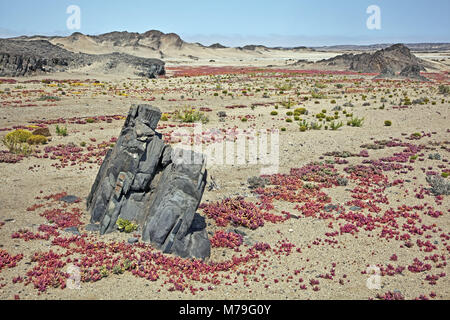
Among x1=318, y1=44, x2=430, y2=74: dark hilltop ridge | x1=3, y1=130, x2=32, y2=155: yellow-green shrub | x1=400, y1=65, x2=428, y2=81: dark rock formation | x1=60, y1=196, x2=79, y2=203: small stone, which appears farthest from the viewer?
x1=318, y1=44, x2=430, y2=74: dark hilltop ridge

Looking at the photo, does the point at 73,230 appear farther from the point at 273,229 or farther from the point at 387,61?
the point at 387,61

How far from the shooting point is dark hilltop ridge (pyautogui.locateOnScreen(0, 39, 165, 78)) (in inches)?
2557

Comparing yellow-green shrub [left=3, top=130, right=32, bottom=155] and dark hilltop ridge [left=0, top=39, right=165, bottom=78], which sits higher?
dark hilltop ridge [left=0, top=39, right=165, bottom=78]

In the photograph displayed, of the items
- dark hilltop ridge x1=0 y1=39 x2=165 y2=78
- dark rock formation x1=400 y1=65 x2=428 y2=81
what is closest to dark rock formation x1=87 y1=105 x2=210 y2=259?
dark hilltop ridge x1=0 y1=39 x2=165 y2=78

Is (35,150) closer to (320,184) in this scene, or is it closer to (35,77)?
(320,184)

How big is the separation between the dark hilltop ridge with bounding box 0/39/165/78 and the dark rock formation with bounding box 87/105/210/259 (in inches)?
2570

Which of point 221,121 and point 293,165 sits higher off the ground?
point 221,121

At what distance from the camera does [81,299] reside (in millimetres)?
7930

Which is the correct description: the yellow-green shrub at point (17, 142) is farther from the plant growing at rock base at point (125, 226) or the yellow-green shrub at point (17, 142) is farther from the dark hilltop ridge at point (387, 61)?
the dark hilltop ridge at point (387, 61)

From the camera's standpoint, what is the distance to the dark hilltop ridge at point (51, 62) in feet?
213

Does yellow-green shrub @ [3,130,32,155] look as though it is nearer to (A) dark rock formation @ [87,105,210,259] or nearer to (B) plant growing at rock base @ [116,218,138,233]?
(A) dark rock formation @ [87,105,210,259]

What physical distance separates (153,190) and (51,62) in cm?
7905
